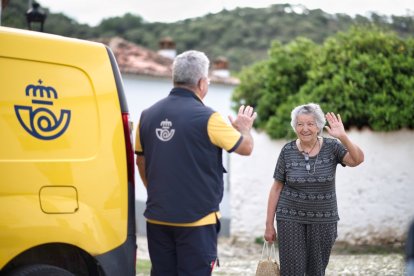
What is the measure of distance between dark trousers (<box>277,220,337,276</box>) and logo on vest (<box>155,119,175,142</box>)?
1.38m

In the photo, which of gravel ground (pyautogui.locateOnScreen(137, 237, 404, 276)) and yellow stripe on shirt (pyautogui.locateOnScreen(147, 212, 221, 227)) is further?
gravel ground (pyautogui.locateOnScreen(137, 237, 404, 276))

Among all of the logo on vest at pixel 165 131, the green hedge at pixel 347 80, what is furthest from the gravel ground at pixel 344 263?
the logo on vest at pixel 165 131

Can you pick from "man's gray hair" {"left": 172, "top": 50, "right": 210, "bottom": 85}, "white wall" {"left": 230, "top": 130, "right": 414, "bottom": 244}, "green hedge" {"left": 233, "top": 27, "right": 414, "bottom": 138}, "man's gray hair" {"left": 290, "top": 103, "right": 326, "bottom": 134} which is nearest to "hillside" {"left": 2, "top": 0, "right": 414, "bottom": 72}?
"green hedge" {"left": 233, "top": 27, "right": 414, "bottom": 138}

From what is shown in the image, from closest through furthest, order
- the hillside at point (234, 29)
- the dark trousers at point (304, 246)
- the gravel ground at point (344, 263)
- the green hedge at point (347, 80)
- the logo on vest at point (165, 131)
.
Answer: the logo on vest at point (165, 131) → the dark trousers at point (304, 246) → the gravel ground at point (344, 263) → the green hedge at point (347, 80) → the hillside at point (234, 29)

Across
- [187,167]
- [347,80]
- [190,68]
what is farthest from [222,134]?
[347,80]

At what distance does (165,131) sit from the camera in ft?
15.4

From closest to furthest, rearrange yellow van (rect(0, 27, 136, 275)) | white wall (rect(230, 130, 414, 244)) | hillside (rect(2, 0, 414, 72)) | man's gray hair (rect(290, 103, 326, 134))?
1. yellow van (rect(0, 27, 136, 275))
2. man's gray hair (rect(290, 103, 326, 134))
3. white wall (rect(230, 130, 414, 244))
4. hillside (rect(2, 0, 414, 72))

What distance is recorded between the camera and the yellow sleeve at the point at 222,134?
4.57 metres

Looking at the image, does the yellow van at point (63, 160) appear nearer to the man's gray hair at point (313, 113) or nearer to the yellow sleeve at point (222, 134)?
the yellow sleeve at point (222, 134)

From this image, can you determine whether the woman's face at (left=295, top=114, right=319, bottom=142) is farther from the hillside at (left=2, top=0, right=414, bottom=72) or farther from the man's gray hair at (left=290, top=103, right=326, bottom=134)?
the hillside at (left=2, top=0, right=414, bottom=72)

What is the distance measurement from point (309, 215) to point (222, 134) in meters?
1.29

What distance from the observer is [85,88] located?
→ 4.66m

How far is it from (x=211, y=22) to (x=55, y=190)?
48.0 meters

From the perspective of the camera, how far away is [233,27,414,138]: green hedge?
12469mm
